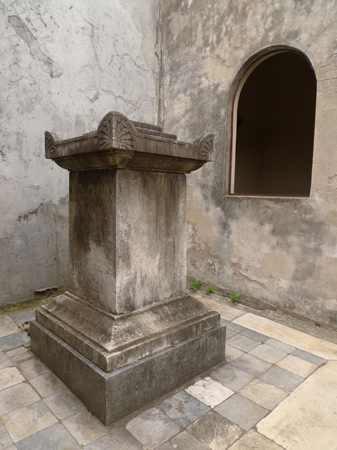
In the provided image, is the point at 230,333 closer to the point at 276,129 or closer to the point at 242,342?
the point at 242,342

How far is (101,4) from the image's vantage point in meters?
4.08

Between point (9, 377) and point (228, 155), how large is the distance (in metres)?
3.35

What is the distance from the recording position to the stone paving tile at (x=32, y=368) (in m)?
2.29

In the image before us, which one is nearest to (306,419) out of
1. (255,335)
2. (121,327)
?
(255,335)

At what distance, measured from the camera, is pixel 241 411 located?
1.93 metres

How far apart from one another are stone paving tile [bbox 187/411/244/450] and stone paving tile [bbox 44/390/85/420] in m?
0.74

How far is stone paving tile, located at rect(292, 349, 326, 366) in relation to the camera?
2.55 metres

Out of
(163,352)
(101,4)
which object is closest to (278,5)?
(101,4)

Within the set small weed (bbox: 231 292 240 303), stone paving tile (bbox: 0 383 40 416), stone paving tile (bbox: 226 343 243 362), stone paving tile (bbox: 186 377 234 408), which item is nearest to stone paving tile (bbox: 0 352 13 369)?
stone paving tile (bbox: 0 383 40 416)

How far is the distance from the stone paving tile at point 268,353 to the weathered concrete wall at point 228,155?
0.77 metres

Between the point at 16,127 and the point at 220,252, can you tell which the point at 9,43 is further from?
the point at 220,252

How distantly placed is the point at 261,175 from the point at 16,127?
6.12 m

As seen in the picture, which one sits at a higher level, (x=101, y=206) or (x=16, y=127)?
(x=16, y=127)

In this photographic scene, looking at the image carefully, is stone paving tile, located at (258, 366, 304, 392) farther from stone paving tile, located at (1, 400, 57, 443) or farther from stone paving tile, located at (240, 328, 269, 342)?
stone paving tile, located at (1, 400, 57, 443)
